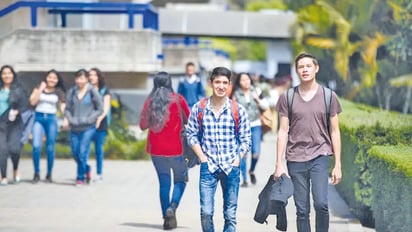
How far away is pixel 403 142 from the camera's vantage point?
11.2 metres

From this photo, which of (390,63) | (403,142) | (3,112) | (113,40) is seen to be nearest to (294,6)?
(390,63)

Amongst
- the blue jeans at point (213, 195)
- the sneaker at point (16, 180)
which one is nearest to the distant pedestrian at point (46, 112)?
the sneaker at point (16, 180)

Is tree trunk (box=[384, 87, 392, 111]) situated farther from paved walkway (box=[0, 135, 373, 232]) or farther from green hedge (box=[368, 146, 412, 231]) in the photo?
green hedge (box=[368, 146, 412, 231])

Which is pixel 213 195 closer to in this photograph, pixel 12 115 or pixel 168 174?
pixel 168 174

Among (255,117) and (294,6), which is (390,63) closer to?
(294,6)

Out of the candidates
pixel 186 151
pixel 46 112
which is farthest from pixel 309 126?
pixel 46 112

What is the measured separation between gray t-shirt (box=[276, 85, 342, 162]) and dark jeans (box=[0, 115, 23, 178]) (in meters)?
6.48

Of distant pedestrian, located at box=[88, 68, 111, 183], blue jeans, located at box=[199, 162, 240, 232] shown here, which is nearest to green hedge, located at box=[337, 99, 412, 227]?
blue jeans, located at box=[199, 162, 240, 232]

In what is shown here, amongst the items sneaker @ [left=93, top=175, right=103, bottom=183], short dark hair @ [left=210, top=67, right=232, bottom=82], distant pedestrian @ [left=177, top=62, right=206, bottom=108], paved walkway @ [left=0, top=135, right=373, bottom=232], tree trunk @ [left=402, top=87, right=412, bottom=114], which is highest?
short dark hair @ [left=210, top=67, right=232, bottom=82]

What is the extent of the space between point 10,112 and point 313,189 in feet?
22.0

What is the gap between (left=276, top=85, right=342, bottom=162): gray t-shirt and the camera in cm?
874

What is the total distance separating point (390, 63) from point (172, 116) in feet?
59.4

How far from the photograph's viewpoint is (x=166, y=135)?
35.3 ft

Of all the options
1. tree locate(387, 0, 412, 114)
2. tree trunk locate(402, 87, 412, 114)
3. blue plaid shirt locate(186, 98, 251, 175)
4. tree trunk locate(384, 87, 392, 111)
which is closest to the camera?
blue plaid shirt locate(186, 98, 251, 175)
